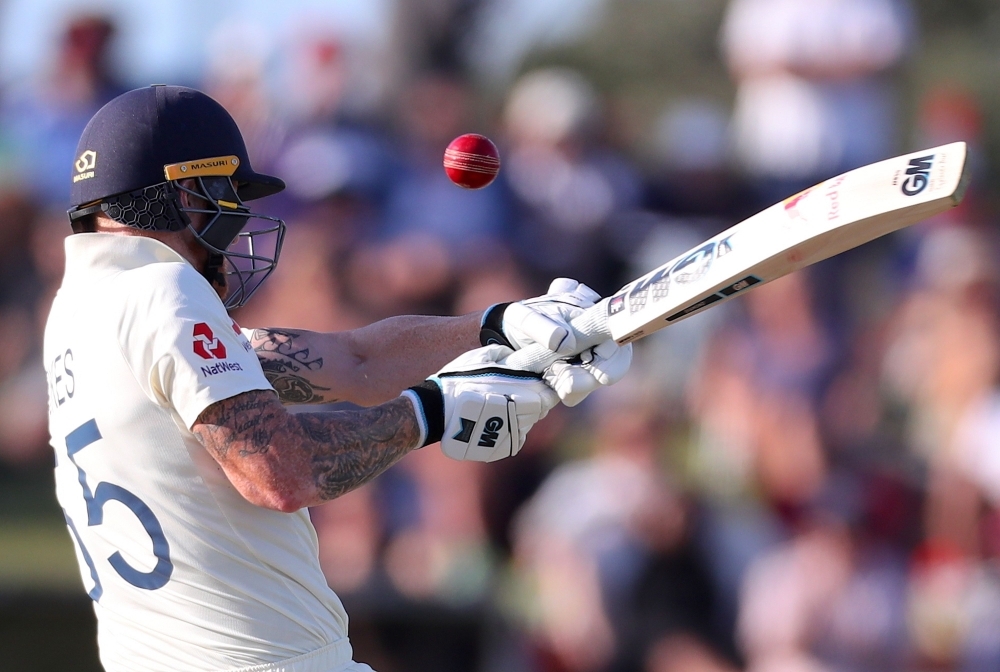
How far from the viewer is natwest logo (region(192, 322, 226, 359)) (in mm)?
3072

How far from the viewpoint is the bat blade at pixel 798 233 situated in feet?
10.6

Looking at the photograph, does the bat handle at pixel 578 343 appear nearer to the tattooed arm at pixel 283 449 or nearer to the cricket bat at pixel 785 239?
the cricket bat at pixel 785 239

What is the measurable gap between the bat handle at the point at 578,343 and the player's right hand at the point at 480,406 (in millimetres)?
28

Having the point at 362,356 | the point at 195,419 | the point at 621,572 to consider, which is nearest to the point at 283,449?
the point at 195,419

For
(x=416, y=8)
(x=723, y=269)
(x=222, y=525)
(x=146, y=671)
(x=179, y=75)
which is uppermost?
(x=416, y=8)

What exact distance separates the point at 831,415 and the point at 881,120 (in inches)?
81.4

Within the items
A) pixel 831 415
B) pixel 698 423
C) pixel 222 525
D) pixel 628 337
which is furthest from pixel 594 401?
pixel 222 525

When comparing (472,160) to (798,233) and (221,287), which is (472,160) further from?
(798,233)

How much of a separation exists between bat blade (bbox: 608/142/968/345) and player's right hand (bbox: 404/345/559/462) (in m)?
0.30

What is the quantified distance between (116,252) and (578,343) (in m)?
1.23

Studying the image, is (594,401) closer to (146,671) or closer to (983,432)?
(983,432)

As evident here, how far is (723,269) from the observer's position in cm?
352

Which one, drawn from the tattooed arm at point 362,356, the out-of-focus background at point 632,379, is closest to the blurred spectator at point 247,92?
the out-of-focus background at point 632,379

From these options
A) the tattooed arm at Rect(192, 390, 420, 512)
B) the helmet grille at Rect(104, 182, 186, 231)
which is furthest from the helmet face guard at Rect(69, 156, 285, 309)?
the tattooed arm at Rect(192, 390, 420, 512)
